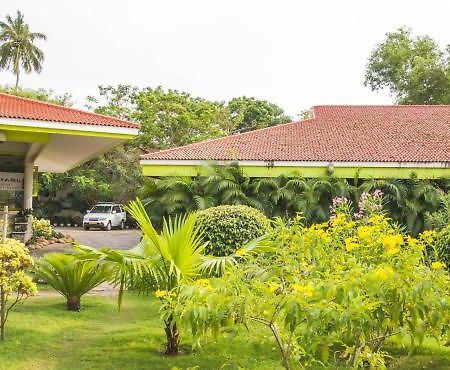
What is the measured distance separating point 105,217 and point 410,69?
61.1 feet

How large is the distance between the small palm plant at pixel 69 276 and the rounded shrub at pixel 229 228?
5.83 feet

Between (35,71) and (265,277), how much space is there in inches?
1886

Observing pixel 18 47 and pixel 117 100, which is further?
pixel 18 47

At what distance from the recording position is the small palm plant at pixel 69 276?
8461 mm

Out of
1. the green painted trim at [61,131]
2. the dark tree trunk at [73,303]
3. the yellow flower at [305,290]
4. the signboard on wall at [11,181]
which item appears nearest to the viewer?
the yellow flower at [305,290]

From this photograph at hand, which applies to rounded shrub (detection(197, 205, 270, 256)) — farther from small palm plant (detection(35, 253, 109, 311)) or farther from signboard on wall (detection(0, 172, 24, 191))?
signboard on wall (detection(0, 172, 24, 191))

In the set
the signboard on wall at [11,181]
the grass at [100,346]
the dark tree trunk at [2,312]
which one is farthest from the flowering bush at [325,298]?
the signboard on wall at [11,181]

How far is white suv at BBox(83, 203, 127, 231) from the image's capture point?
28.0 m

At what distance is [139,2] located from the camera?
14.5 metres

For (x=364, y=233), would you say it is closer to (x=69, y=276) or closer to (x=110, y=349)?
(x=110, y=349)

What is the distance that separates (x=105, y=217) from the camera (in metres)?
28.2

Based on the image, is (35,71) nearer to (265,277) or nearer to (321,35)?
(321,35)

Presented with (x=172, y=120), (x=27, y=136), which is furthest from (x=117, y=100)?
(x=27, y=136)

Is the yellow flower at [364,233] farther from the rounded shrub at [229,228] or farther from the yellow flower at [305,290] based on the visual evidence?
the rounded shrub at [229,228]
